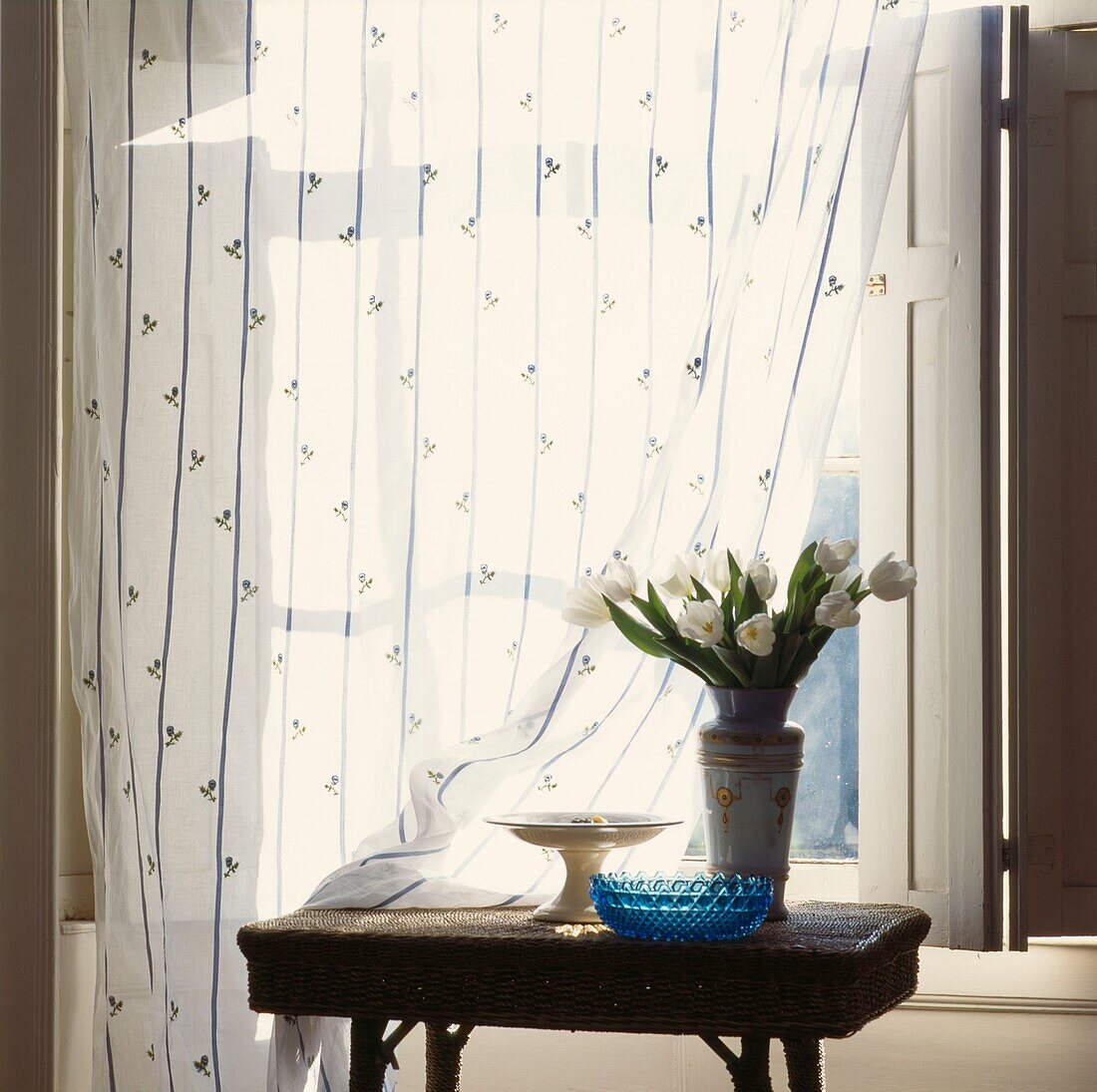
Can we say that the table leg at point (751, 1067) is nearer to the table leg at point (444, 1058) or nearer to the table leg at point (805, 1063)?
the table leg at point (805, 1063)

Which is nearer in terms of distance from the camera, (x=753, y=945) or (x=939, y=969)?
(x=753, y=945)

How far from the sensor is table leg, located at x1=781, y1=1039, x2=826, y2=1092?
5.07 ft

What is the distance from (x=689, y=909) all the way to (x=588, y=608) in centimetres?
43

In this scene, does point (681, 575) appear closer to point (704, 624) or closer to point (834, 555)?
point (704, 624)

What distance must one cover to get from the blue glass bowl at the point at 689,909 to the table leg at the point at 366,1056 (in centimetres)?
33

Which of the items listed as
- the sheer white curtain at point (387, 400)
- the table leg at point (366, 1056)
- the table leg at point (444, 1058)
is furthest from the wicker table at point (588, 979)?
the sheer white curtain at point (387, 400)

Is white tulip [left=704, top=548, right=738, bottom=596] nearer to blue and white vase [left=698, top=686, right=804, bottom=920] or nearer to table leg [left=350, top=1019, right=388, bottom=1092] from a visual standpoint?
blue and white vase [left=698, top=686, right=804, bottom=920]

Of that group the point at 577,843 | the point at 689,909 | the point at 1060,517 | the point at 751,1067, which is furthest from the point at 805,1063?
the point at 1060,517

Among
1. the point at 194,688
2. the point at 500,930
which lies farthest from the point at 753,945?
the point at 194,688

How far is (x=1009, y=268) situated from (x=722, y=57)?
0.55m

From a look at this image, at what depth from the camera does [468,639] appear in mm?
1986

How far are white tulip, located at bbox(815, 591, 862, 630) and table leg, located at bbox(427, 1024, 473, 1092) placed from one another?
0.80 meters

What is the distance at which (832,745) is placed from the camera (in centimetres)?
225

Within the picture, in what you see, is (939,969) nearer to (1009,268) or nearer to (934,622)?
(934,622)
